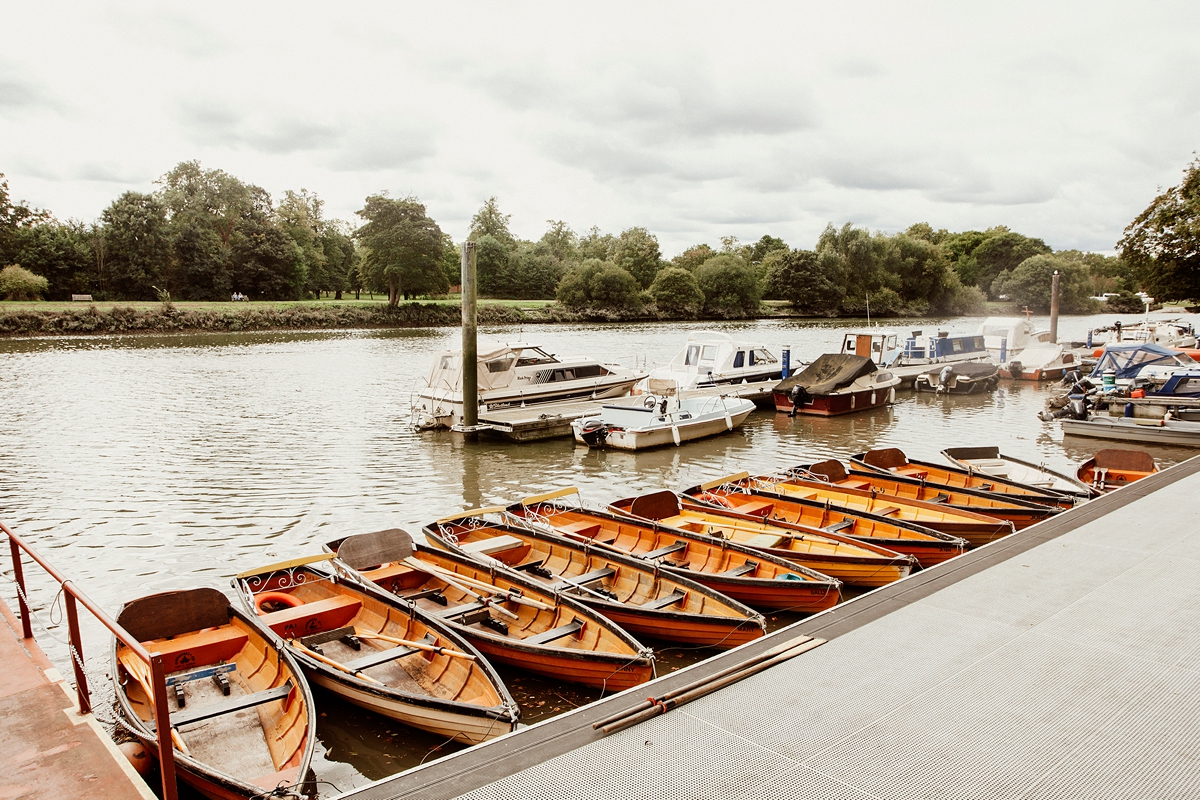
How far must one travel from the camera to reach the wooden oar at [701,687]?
5.12m

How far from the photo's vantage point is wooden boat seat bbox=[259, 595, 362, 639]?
782cm

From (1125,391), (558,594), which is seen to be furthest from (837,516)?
(1125,391)

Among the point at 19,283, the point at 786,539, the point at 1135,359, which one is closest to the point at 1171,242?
the point at 1135,359

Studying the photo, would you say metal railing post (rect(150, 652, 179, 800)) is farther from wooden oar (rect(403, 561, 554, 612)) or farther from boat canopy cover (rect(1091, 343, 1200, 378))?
A: boat canopy cover (rect(1091, 343, 1200, 378))

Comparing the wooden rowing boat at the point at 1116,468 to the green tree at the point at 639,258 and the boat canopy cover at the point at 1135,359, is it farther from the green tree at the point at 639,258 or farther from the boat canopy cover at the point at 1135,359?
the green tree at the point at 639,258

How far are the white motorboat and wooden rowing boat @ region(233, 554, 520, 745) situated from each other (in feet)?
38.0

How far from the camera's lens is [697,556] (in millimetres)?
10102

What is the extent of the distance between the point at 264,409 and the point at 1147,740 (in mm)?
26365

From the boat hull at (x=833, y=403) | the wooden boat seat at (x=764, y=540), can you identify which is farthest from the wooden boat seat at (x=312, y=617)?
the boat hull at (x=833, y=403)

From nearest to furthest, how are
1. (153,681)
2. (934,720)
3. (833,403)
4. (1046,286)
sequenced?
(153,681) → (934,720) → (833,403) → (1046,286)

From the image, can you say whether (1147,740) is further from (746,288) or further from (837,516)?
(746,288)

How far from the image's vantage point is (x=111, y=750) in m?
4.75

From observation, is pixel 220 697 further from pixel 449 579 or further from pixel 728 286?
pixel 728 286

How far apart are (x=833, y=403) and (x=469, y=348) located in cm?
1295
